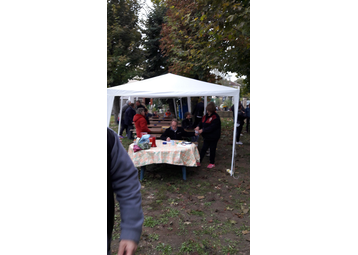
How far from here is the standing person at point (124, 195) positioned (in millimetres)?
1180

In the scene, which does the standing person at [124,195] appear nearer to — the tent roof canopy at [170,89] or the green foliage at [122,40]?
the tent roof canopy at [170,89]

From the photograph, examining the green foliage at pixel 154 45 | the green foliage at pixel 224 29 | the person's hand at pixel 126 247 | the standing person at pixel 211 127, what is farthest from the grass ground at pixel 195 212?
the green foliage at pixel 154 45

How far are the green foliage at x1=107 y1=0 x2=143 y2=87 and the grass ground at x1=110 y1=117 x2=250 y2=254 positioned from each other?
43.2 ft

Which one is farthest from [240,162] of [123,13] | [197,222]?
[123,13]

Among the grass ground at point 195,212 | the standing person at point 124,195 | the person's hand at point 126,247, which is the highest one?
the standing person at point 124,195

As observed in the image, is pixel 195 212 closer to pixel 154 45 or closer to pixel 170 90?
pixel 170 90


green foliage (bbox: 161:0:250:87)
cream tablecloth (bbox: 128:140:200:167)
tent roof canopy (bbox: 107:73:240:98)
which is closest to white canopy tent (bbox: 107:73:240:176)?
tent roof canopy (bbox: 107:73:240:98)

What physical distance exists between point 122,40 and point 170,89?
14.3 metres

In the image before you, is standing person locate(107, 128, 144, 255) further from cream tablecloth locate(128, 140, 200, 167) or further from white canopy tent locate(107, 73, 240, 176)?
white canopy tent locate(107, 73, 240, 176)

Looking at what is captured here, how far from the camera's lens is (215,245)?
298cm

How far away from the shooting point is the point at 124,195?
1246 millimetres

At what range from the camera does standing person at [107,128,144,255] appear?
3.87 ft

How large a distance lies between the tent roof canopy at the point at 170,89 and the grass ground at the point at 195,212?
6.88 feet

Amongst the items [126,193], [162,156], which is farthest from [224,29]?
[126,193]
